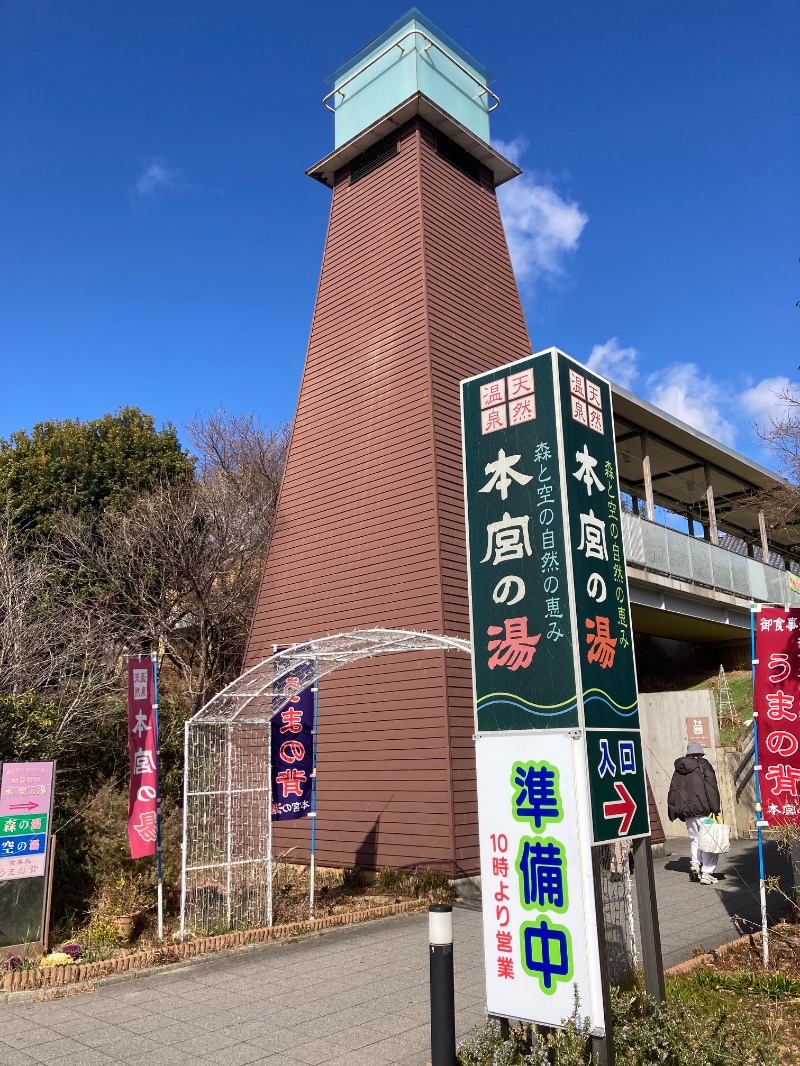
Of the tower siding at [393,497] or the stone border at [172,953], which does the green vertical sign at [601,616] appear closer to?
the stone border at [172,953]

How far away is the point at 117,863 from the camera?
10250 mm

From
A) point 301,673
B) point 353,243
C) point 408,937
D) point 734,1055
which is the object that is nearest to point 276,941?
point 408,937

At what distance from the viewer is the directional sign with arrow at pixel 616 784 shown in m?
4.29

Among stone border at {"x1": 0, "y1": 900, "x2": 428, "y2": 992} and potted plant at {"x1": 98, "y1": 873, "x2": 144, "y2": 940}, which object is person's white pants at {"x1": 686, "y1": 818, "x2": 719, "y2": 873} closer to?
stone border at {"x1": 0, "y1": 900, "x2": 428, "y2": 992}

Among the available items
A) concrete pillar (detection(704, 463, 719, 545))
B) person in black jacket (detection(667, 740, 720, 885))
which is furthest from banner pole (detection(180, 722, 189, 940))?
concrete pillar (detection(704, 463, 719, 545))

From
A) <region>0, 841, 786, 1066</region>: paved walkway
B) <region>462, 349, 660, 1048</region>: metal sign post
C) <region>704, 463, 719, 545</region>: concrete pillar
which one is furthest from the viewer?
<region>704, 463, 719, 545</region>: concrete pillar

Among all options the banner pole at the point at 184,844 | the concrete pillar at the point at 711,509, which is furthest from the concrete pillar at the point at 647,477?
the banner pole at the point at 184,844

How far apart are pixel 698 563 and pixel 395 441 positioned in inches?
294

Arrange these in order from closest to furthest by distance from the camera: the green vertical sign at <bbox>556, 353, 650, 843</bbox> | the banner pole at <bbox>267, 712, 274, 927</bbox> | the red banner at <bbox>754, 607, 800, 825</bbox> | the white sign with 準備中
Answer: the white sign with 準備中 < the green vertical sign at <bbox>556, 353, 650, 843</bbox> < the red banner at <bbox>754, 607, 800, 825</bbox> < the banner pole at <bbox>267, 712, 274, 927</bbox>

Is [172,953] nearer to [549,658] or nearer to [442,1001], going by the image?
[442,1001]

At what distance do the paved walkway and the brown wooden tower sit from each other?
2.70 metres

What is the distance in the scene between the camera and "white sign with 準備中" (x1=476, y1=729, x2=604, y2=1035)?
4094mm

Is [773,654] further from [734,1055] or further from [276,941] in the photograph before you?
[276,941]

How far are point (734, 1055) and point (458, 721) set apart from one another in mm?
6771
